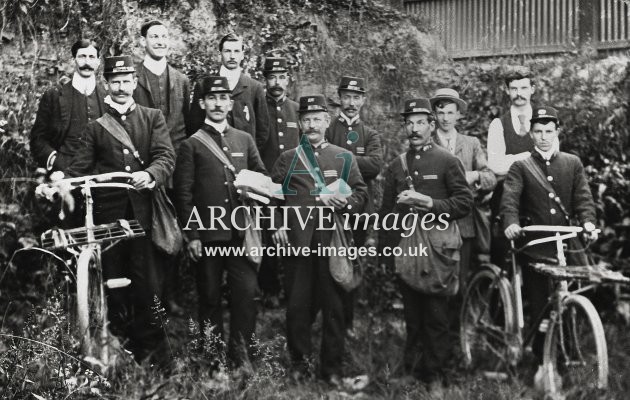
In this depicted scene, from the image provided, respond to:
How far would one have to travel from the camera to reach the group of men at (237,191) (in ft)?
19.5

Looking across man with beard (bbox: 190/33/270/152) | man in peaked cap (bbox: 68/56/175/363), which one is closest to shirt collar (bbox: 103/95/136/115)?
man in peaked cap (bbox: 68/56/175/363)

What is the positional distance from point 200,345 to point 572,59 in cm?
398

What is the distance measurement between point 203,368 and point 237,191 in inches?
48.3

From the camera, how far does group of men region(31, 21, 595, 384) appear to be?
594 cm

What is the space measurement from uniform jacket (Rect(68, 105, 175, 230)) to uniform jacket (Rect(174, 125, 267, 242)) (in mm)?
201

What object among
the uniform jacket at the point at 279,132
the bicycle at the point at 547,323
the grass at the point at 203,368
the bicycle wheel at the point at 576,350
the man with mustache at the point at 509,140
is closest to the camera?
the grass at the point at 203,368

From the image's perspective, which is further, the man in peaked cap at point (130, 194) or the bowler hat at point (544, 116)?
the bowler hat at point (544, 116)

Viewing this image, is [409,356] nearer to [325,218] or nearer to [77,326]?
[325,218]

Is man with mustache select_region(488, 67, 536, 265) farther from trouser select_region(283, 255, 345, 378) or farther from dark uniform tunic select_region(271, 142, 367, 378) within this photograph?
trouser select_region(283, 255, 345, 378)

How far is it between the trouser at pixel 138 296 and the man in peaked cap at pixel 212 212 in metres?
0.28

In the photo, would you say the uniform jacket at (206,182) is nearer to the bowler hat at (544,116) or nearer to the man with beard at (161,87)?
the man with beard at (161,87)

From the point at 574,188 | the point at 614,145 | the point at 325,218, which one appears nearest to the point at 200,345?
the point at 325,218

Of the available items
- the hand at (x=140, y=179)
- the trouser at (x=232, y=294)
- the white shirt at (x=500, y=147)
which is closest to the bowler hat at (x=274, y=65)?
the trouser at (x=232, y=294)

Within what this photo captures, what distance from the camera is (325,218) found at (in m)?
6.18
